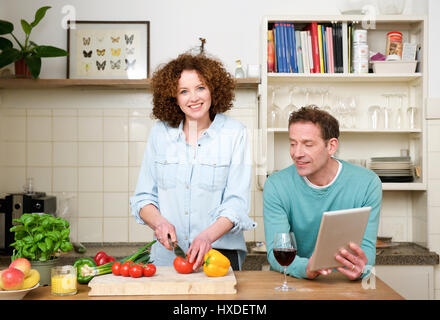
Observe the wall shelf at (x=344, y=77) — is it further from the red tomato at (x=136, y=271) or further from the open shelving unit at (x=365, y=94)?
the red tomato at (x=136, y=271)

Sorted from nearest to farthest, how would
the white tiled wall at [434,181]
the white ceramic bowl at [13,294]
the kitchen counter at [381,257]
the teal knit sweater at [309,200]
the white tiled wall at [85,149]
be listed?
the white ceramic bowl at [13,294], the teal knit sweater at [309,200], the kitchen counter at [381,257], the white tiled wall at [434,181], the white tiled wall at [85,149]

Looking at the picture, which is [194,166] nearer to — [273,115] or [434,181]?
[273,115]

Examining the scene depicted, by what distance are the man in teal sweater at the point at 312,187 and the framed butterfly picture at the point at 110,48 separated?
1450 millimetres

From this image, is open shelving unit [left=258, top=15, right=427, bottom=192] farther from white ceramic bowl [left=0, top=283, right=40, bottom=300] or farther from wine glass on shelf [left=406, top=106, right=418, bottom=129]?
white ceramic bowl [left=0, top=283, right=40, bottom=300]

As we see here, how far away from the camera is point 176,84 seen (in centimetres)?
171

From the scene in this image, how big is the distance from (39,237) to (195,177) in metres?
0.56

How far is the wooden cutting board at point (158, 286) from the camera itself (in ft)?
4.09

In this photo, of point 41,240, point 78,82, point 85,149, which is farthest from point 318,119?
point 85,149

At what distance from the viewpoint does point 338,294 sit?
1.27 meters

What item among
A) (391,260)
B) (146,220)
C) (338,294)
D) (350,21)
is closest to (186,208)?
(146,220)

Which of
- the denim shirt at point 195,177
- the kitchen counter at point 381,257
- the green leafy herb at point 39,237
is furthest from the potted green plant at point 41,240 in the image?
the kitchen counter at point 381,257

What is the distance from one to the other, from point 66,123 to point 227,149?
1.51 meters

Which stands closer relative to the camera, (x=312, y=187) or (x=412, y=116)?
(x=312, y=187)

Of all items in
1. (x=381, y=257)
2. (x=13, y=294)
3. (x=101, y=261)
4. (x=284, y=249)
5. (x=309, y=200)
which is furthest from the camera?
(x=381, y=257)
